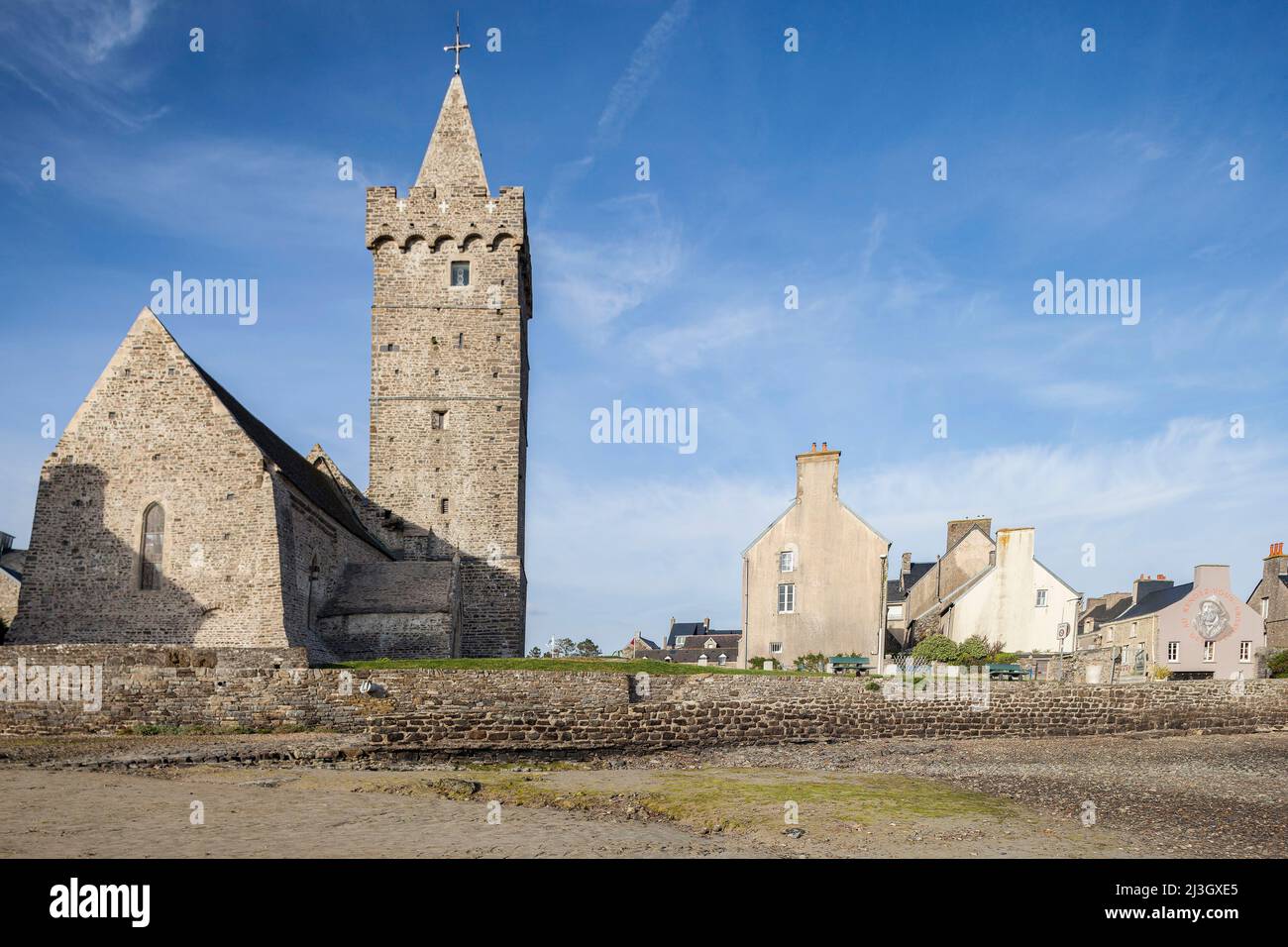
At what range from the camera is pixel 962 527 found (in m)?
45.0

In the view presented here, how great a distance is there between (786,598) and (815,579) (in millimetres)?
1281

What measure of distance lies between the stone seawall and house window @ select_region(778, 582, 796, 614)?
1198cm

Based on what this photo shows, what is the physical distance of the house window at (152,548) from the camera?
83.6 feet

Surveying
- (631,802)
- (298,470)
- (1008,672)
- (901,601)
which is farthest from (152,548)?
(901,601)

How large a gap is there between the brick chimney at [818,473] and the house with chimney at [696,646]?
106 ft

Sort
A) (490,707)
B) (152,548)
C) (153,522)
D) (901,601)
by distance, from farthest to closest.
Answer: (901,601) < (153,522) < (152,548) < (490,707)

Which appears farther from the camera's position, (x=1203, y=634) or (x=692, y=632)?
(x=692, y=632)

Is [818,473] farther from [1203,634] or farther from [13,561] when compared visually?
[13,561]

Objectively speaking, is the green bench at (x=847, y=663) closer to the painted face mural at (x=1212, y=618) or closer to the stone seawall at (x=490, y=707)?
the stone seawall at (x=490, y=707)

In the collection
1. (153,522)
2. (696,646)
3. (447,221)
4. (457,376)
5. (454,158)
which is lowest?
(696,646)

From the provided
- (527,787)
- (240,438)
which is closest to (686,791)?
(527,787)

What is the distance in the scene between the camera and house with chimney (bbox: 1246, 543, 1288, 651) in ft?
140
